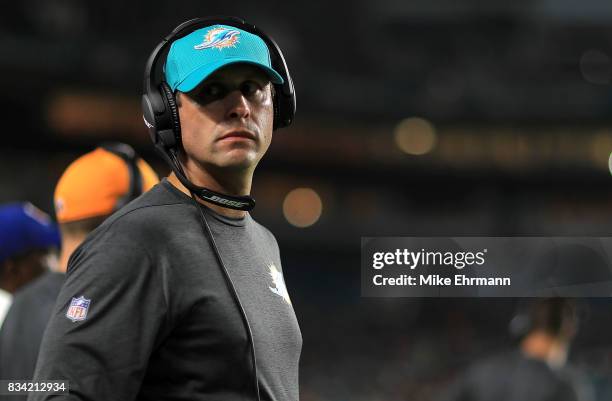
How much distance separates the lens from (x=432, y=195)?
25.8 meters

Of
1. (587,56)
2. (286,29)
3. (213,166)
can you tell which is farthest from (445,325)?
(213,166)

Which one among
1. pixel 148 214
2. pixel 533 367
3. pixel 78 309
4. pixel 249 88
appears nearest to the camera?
pixel 78 309

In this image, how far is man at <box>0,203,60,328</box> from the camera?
9.23 ft

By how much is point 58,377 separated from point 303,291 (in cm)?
2175

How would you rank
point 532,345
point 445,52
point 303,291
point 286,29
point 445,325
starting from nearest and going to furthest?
point 532,345
point 445,325
point 303,291
point 286,29
point 445,52

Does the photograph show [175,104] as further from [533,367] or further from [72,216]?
[533,367]

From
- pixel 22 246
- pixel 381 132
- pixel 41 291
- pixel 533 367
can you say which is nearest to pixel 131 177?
pixel 41 291

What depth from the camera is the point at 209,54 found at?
1378 millimetres

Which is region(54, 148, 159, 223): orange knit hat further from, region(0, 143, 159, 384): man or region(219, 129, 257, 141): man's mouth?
region(219, 129, 257, 141): man's mouth

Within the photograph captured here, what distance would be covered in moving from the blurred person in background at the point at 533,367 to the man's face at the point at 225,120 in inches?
99.2

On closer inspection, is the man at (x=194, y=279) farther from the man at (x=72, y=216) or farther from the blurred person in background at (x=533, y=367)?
the blurred person in background at (x=533, y=367)

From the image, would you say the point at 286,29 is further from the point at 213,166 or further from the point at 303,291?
the point at 213,166

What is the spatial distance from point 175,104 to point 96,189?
911 millimetres

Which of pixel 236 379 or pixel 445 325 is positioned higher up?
pixel 445 325
